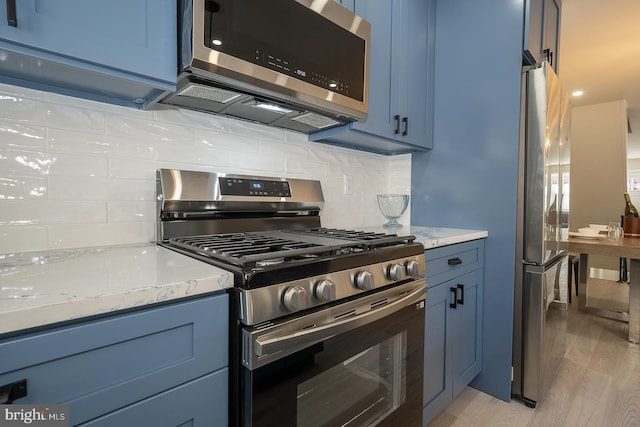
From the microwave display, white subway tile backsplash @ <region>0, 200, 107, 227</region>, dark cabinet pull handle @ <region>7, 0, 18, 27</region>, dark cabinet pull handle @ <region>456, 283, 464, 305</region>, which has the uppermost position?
the microwave display

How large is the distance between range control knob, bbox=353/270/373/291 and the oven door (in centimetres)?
5

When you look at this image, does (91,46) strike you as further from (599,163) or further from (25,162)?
(599,163)

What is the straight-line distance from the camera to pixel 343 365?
101cm

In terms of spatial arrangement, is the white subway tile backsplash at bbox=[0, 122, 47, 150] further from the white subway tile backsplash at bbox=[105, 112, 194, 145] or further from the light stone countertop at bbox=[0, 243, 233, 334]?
the light stone countertop at bbox=[0, 243, 233, 334]

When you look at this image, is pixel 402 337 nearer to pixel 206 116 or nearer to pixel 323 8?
pixel 206 116

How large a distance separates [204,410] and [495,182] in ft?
5.86

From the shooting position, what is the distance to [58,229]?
42.3 inches

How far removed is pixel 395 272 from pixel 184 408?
735 millimetres

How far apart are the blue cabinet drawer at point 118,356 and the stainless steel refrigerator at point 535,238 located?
1.65 meters

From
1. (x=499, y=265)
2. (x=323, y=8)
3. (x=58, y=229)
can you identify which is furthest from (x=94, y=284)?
(x=499, y=265)

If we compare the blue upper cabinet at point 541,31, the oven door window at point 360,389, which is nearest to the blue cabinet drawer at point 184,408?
the oven door window at point 360,389

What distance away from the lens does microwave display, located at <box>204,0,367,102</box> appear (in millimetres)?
1066

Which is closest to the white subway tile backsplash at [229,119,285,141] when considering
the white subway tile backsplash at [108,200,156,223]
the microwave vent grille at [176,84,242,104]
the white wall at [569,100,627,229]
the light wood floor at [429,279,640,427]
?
the microwave vent grille at [176,84,242,104]

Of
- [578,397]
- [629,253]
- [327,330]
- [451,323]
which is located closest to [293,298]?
[327,330]
